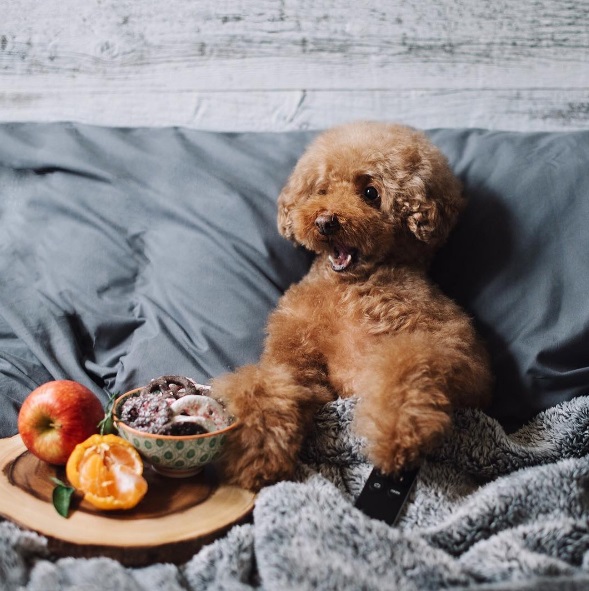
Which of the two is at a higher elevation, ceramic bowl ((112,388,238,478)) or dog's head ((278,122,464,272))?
dog's head ((278,122,464,272))

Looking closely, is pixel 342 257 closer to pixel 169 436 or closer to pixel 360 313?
pixel 360 313

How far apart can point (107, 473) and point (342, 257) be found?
560 millimetres

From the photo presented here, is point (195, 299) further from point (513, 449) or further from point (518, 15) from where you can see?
point (518, 15)

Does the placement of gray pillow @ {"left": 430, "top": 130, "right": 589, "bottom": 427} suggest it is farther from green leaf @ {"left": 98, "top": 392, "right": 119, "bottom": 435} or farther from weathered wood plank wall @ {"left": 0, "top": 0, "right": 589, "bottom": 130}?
green leaf @ {"left": 98, "top": 392, "right": 119, "bottom": 435}

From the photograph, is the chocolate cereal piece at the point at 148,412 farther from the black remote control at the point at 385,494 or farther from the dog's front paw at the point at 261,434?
the black remote control at the point at 385,494

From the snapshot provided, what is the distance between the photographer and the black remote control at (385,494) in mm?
1000

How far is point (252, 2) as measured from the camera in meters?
1.67

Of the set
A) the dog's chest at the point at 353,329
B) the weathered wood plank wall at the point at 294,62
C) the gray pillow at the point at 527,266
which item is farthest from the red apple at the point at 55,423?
the weathered wood plank wall at the point at 294,62

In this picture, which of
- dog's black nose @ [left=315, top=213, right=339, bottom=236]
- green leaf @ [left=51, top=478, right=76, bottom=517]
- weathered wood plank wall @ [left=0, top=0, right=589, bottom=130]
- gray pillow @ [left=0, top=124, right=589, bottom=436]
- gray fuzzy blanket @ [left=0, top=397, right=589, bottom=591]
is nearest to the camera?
gray fuzzy blanket @ [left=0, top=397, right=589, bottom=591]

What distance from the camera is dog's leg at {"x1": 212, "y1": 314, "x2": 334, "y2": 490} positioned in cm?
104

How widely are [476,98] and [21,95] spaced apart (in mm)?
1202

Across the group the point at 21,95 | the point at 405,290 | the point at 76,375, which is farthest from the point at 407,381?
the point at 21,95

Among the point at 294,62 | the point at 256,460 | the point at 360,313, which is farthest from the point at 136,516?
the point at 294,62

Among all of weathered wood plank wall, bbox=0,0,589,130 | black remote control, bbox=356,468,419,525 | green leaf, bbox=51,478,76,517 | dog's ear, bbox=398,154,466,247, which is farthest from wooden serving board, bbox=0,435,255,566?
weathered wood plank wall, bbox=0,0,589,130
